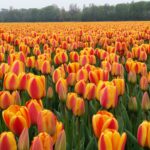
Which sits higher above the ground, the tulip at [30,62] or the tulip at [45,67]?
the tulip at [45,67]

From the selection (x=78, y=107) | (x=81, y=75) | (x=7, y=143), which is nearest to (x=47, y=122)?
(x=7, y=143)

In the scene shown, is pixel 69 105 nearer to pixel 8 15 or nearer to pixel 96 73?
pixel 96 73

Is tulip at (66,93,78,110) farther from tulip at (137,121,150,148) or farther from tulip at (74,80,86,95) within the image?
tulip at (137,121,150,148)

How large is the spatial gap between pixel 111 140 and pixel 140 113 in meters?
1.37

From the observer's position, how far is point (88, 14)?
68.2m

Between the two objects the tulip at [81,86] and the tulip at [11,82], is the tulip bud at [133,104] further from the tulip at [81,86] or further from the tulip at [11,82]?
the tulip at [11,82]

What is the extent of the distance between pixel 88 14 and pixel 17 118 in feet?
220

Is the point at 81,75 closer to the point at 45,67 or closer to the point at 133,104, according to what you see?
the point at 133,104

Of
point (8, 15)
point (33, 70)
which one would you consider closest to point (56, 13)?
point (8, 15)

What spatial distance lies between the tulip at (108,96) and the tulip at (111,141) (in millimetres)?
834

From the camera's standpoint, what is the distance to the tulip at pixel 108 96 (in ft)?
8.33

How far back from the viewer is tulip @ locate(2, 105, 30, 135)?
1.98 metres

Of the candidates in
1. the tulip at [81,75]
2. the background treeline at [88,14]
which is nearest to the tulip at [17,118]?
the tulip at [81,75]

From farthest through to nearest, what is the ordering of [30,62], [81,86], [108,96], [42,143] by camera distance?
[30,62] < [81,86] < [108,96] < [42,143]
